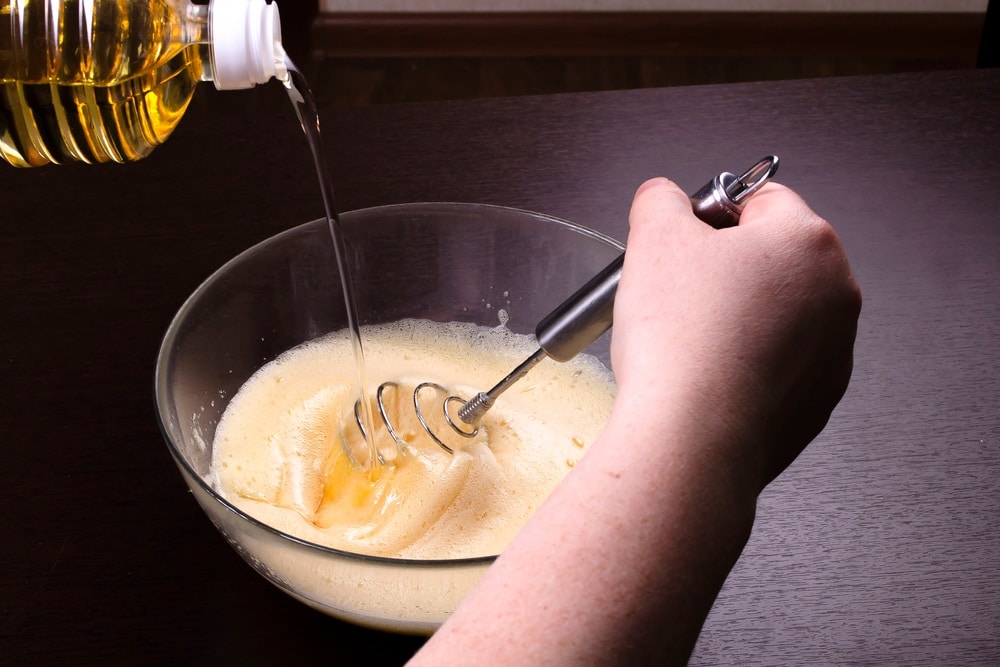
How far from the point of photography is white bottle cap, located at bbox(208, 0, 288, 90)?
1.72ft

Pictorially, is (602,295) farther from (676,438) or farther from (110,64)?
(110,64)

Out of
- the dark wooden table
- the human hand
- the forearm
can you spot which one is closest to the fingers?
the human hand

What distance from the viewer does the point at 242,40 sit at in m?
0.52

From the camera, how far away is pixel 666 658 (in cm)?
44

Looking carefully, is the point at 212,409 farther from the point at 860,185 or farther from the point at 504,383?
the point at 860,185

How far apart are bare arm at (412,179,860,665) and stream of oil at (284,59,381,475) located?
0.67 ft

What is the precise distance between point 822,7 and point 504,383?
205 centimetres

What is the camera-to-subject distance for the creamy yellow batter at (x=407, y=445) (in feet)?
2.02

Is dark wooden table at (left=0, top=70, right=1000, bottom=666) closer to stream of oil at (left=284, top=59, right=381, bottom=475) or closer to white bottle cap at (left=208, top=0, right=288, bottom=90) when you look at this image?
stream of oil at (left=284, top=59, right=381, bottom=475)

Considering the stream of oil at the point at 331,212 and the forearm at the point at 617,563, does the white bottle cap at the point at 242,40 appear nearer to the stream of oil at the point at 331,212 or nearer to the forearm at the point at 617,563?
the stream of oil at the point at 331,212

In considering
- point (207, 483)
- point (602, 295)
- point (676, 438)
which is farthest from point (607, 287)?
point (207, 483)

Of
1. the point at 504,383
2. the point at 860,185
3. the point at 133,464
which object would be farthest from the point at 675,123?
the point at 133,464

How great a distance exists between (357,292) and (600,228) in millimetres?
225

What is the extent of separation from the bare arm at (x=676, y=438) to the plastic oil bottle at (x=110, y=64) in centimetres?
22
